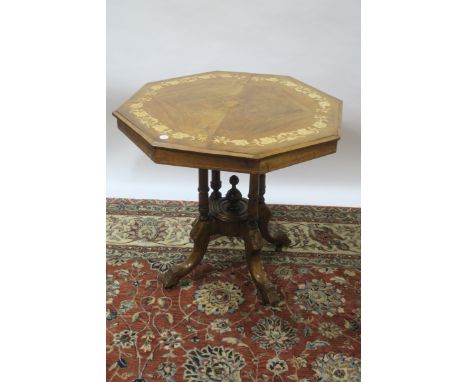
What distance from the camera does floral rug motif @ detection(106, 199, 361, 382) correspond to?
2023mm

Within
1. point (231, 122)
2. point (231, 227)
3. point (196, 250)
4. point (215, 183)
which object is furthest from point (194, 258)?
point (231, 122)

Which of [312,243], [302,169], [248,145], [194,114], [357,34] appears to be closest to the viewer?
[248,145]

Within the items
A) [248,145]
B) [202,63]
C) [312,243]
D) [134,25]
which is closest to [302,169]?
[312,243]

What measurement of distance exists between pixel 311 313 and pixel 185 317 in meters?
0.60

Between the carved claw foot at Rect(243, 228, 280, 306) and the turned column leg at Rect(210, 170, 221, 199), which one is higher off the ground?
the turned column leg at Rect(210, 170, 221, 199)

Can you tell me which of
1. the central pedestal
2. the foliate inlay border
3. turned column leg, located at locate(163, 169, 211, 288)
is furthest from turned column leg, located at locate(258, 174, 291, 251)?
the foliate inlay border

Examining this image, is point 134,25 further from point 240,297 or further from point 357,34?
point 240,297

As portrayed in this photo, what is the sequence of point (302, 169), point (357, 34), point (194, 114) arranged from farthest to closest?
point (302, 169), point (357, 34), point (194, 114)

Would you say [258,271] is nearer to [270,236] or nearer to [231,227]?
[231,227]

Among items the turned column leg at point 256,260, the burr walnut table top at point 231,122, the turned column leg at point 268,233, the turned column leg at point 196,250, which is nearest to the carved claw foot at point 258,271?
the turned column leg at point 256,260

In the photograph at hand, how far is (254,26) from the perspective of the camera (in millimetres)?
3248

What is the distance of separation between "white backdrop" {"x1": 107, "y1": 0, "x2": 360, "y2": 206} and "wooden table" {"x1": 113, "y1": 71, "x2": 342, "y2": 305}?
29.0 inches

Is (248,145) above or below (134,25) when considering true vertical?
below

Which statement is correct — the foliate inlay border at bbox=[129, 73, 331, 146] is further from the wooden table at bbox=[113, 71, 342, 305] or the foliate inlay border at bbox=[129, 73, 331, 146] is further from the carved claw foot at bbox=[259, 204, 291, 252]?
the carved claw foot at bbox=[259, 204, 291, 252]
